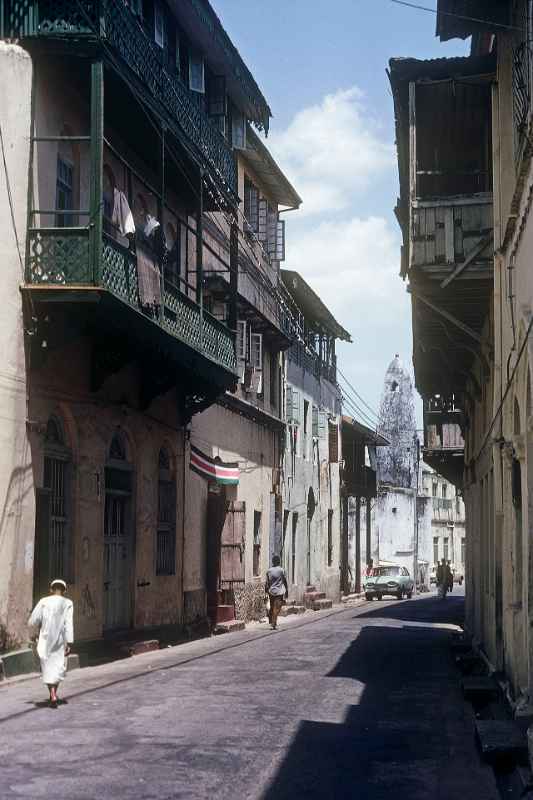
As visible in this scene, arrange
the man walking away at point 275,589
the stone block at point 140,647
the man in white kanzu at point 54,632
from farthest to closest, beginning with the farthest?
the man walking away at point 275,589 < the stone block at point 140,647 < the man in white kanzu at point 54,632

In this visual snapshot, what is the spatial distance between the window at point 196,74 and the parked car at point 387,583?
29848mm

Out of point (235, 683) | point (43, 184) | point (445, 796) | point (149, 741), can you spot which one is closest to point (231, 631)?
point (235, 683)

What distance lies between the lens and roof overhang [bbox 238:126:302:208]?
28031 millimetres

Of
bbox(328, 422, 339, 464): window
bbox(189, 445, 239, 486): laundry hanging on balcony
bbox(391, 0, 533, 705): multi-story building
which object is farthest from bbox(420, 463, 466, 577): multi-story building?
bbox(391, 0, 533, 705): multi-story building

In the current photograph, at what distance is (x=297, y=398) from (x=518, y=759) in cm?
2735

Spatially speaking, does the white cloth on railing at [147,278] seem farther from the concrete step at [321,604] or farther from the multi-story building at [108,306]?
the concrete step at [321,604]

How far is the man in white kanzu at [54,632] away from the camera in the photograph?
1153 centimetres

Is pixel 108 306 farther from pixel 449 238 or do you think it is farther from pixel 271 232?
pixel 271 232

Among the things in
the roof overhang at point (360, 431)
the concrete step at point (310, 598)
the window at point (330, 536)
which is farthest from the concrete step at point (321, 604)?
the roof overhang at point (360, 431)

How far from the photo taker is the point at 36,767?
26.8ft

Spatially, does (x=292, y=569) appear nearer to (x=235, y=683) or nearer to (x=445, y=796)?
(x=235, y=683)

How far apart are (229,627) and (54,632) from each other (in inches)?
481

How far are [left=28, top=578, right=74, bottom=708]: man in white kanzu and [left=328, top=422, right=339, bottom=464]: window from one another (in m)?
29.5

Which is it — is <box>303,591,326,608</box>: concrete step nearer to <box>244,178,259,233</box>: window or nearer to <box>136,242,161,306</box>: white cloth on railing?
<box>244,178,259,233</box>: window
